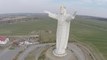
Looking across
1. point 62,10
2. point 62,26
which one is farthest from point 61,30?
point 62,10

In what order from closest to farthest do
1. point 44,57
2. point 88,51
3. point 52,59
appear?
point 52,59
point 44,57
point 88,51

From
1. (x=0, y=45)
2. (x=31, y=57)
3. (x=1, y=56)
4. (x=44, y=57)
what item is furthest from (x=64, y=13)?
(x=0, y=45)

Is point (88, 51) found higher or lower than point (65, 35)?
lower

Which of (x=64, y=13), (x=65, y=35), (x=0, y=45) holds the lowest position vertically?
(x=0, y=45)

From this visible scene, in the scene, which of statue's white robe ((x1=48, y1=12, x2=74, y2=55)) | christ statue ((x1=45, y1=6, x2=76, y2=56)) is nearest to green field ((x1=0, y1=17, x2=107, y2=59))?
statue's white robe ((x1=48, y1=12, x2=74, y2=55))

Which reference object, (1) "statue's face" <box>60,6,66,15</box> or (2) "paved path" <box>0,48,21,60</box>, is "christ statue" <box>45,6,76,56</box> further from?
(2) "paved path" <box>0,48,21,60</box>

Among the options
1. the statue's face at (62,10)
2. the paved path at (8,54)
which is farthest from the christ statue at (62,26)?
the paved path at (8,54)

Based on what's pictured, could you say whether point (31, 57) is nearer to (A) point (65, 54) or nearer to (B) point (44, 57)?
(B) point (44, 57)

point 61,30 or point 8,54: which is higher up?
point 61,30

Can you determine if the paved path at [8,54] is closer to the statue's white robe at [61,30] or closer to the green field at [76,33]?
the green field at [76,33]

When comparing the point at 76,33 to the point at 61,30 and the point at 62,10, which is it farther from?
the point at 62,10

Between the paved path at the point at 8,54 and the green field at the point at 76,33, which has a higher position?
the paved path at the point at 8,54
